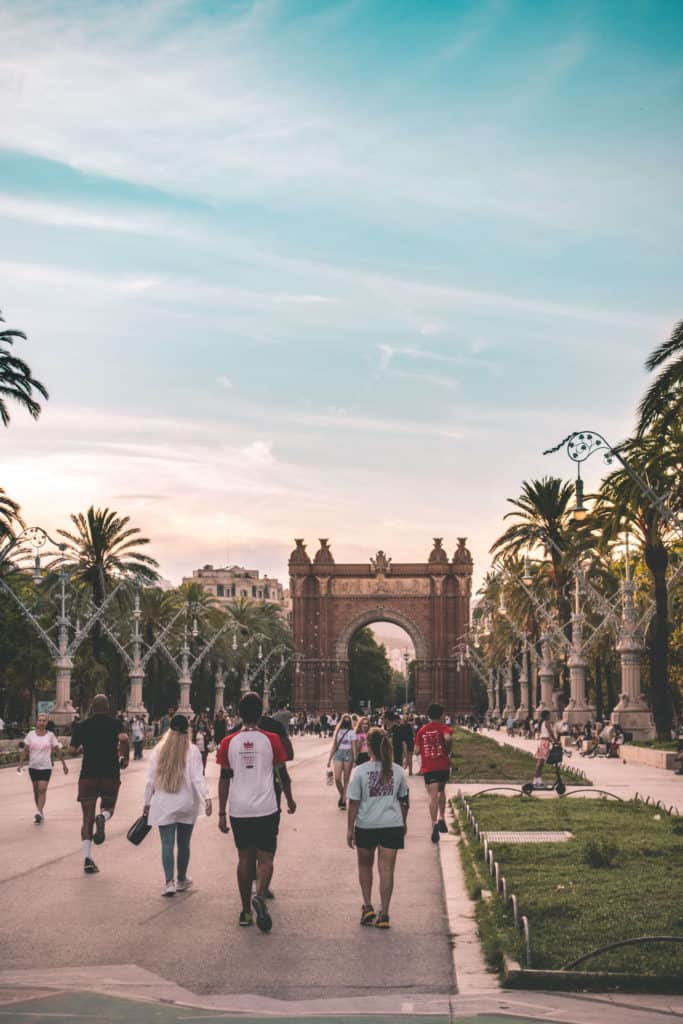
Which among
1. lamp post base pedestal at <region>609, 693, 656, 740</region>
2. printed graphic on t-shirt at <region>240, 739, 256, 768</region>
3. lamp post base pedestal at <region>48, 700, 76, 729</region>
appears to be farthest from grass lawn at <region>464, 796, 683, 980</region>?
lamp post base pedestal at <region>48, 700, 76, 729</region>

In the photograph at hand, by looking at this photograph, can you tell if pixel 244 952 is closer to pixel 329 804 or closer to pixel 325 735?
pixel 329 804

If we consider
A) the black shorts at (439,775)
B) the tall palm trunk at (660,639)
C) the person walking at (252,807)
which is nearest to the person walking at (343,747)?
the black shorts at (439,775)

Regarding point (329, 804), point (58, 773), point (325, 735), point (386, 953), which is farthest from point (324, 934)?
point (325, 735)

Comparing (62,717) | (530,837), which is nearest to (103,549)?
(62,717)

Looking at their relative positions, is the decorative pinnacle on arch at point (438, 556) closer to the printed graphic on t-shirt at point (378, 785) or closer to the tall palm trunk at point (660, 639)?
the tall palm trunk at point (660, 639)

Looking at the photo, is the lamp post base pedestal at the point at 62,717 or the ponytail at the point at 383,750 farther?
the lamp post base pedestal at the point at 62,717

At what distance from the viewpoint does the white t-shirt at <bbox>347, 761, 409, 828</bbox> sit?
10.4 m

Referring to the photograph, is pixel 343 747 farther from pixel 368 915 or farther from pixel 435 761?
pixel 368 915

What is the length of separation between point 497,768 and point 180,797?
2249 cm

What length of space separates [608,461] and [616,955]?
1970 cm

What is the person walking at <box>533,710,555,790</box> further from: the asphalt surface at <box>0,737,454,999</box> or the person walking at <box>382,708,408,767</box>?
the asphalt surface at <box>0,737,454,999</box>

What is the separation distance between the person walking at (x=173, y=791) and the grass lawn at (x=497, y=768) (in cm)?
1573

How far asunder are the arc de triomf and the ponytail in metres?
101

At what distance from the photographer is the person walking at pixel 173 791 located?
11.7m
